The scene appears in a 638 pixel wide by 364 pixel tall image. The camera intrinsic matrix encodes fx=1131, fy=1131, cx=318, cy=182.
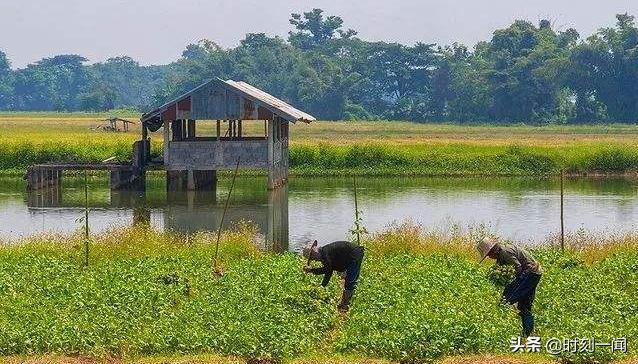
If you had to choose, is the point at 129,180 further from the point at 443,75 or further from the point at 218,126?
the point at 443,75

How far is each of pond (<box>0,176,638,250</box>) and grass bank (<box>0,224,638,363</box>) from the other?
6285 millimetres

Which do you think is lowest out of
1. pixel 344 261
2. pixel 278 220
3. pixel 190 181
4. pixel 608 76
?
pixel 278 220

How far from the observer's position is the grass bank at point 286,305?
15.3 meters

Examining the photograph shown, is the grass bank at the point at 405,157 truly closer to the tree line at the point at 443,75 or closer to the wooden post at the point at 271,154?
the wooden post at the point at 271,154

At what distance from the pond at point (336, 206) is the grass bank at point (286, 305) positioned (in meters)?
6.29

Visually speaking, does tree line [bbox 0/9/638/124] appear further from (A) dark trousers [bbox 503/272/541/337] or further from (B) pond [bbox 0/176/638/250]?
(A) dark trousers [bbox 503/272/541/337]

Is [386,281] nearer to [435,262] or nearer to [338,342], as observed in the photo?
[435,262]

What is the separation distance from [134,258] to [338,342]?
823 cm

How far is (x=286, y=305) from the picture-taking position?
57.5ft

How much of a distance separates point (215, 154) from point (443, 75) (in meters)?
74.0

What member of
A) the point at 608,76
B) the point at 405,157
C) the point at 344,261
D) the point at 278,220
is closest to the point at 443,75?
the point at 608,76

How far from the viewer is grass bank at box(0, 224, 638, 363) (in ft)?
50.2

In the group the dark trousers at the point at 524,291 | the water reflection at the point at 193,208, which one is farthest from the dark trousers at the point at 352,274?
the water reflection at the point at 193,208

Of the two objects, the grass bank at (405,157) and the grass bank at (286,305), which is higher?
the grass bank at (405,157)
